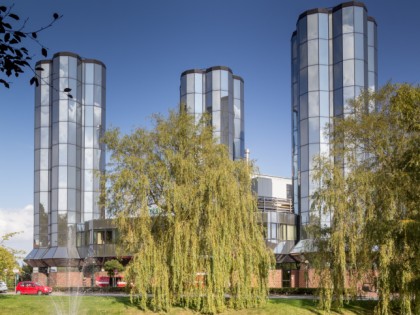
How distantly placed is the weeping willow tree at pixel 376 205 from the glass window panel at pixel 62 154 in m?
46.4

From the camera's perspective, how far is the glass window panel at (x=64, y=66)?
242 ft

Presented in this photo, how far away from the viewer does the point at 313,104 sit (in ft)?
190

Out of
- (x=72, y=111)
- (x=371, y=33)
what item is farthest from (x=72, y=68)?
(x=371, y=33)

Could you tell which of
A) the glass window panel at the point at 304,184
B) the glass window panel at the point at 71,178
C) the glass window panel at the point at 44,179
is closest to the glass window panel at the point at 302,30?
the glass window panel at the point at 304,184

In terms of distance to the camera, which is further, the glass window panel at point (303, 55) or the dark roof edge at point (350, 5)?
the glass window panel at point (303, 55)

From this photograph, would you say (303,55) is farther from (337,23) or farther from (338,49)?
(337,23)

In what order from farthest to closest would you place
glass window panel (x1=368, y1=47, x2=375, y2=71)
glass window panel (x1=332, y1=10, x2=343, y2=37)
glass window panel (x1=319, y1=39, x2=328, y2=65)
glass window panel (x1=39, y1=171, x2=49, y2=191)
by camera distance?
1. glass window panel (x1=39, y1=171, x2=49, y2=191)
2. glass window panel (x1=368, y1=47, x2=375, y2=71)
3. glass window panel (x1=332, y1=10, x2=343, y2=37)
4. glass window panel (x1=319, y1=39, x2=328, y2=65)

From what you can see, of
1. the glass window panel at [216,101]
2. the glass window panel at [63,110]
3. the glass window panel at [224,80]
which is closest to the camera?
the glass window panel at [63,110]

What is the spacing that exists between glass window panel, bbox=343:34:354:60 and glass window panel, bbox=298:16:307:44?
13.3 ft

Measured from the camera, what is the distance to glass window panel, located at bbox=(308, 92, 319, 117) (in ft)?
189

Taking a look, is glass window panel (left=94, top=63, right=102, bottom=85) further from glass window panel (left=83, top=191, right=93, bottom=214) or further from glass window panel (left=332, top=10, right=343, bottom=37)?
glass window panel (left=332, top=10, right=343, bottom=37)

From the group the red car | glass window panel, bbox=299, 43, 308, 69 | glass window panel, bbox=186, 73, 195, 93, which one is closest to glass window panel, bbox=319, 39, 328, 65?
glass window panel, bbox=299, 43, 308, 69

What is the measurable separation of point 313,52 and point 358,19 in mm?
5359

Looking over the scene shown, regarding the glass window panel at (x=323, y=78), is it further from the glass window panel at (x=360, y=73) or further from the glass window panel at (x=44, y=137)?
the glass window panel at (x=44, y=137)
